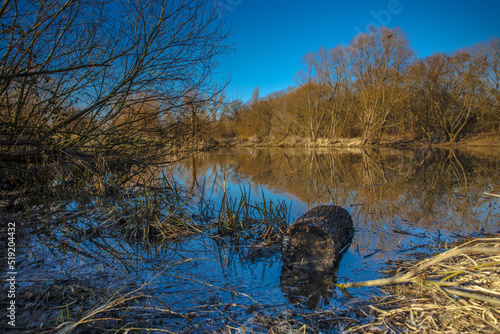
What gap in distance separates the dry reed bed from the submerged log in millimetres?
727

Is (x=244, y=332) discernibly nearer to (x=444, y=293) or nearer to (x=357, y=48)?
(x=444, y=293)

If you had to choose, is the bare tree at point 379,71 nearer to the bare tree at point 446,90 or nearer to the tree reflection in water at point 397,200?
the bare tree at point 446,90

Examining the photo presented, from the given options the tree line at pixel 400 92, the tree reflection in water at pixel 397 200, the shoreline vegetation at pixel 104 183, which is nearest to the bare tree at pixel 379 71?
the tree line at pixel 400 92

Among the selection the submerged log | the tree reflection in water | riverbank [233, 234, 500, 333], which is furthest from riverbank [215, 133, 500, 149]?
riverbank [233, 234, 500, 333]

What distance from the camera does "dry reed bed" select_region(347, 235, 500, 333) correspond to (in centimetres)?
147

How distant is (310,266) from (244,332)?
1278 millimetres

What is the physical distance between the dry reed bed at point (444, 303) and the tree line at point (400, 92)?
66.2 ft

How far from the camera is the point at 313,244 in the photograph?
279 cm

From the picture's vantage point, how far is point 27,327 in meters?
1.52

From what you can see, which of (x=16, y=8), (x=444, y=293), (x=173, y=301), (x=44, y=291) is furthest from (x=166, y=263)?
(x=16, y=8)

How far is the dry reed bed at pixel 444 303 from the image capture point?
147 centimetres

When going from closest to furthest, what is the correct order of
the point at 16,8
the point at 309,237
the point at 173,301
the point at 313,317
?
the point at 313,317 < the point at 173,301 < the point at 309,237 < the point at 16,8

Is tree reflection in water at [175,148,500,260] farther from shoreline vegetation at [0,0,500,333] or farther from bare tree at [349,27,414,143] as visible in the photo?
bare tree at [349,27,414,143]

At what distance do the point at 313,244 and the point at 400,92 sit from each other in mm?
21624
